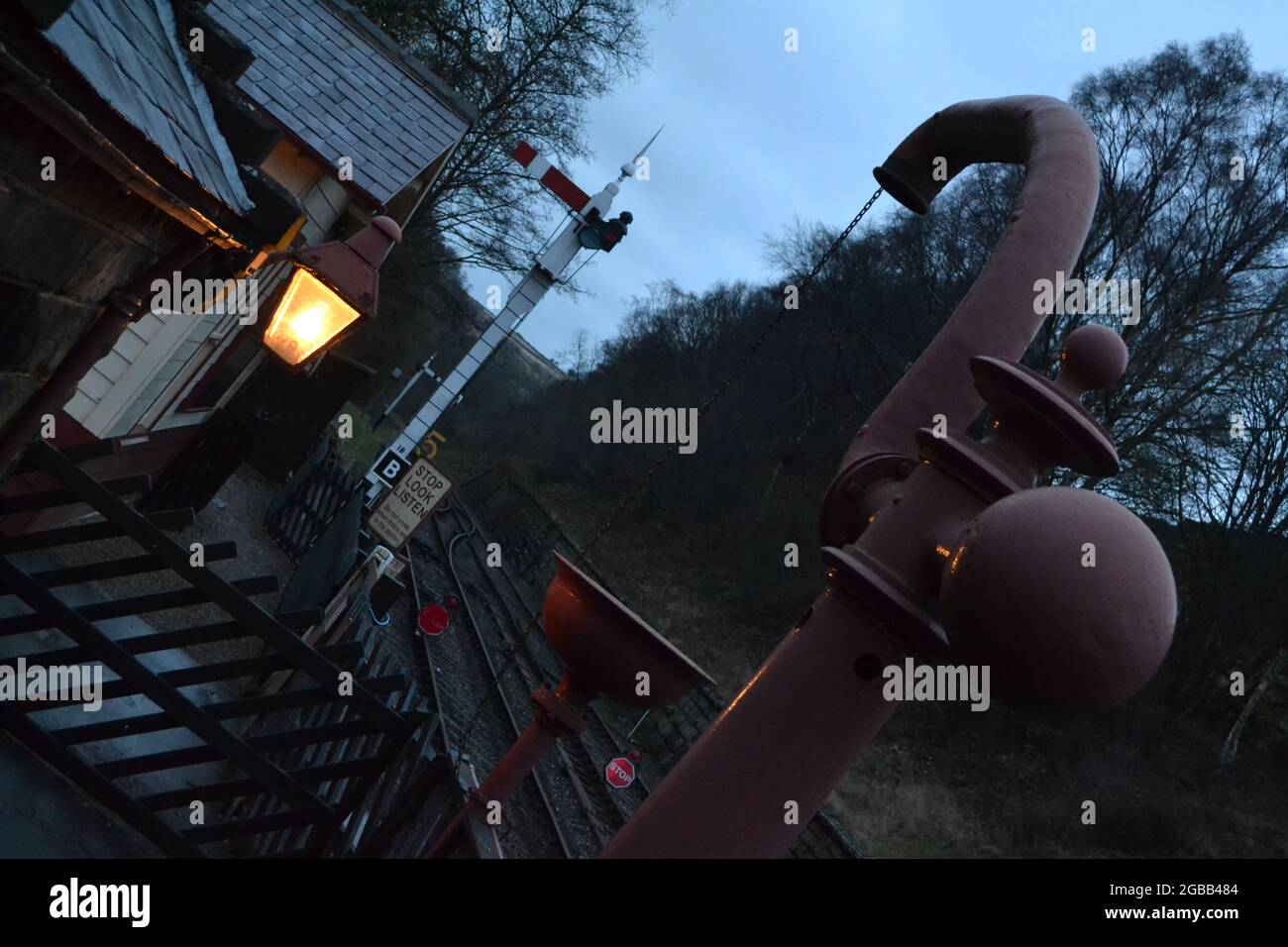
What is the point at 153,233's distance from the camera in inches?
152

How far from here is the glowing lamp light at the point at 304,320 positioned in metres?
6.95

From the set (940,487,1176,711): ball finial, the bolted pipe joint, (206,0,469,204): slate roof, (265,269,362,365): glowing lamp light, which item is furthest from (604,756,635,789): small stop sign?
(940,487,1176,711): ball finial

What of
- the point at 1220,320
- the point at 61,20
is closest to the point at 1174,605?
the point at 61,20

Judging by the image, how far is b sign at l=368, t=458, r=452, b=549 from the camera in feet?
44.3

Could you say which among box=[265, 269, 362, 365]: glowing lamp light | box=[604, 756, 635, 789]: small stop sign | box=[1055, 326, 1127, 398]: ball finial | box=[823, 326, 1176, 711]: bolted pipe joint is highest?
box=[1055, 326, 1127, 398]: ball finial

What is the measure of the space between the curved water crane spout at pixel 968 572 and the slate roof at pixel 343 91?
11.4 meters

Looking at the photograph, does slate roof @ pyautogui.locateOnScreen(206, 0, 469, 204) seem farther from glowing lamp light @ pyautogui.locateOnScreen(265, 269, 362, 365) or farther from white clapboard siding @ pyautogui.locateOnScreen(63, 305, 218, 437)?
glowing lamp light @ pyautogui.locateOnScreen(265, 269, 362, 365)

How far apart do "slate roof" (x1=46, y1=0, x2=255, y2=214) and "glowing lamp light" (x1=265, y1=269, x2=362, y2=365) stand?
2.07 m

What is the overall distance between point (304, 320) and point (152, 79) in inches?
125

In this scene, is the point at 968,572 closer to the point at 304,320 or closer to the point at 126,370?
the point at 304,320

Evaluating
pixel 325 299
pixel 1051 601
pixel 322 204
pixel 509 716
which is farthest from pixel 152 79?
pixel 509 716

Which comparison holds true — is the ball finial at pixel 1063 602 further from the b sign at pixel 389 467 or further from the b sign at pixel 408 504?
the b sign at pixel 389 467

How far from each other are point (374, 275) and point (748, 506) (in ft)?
65.7
